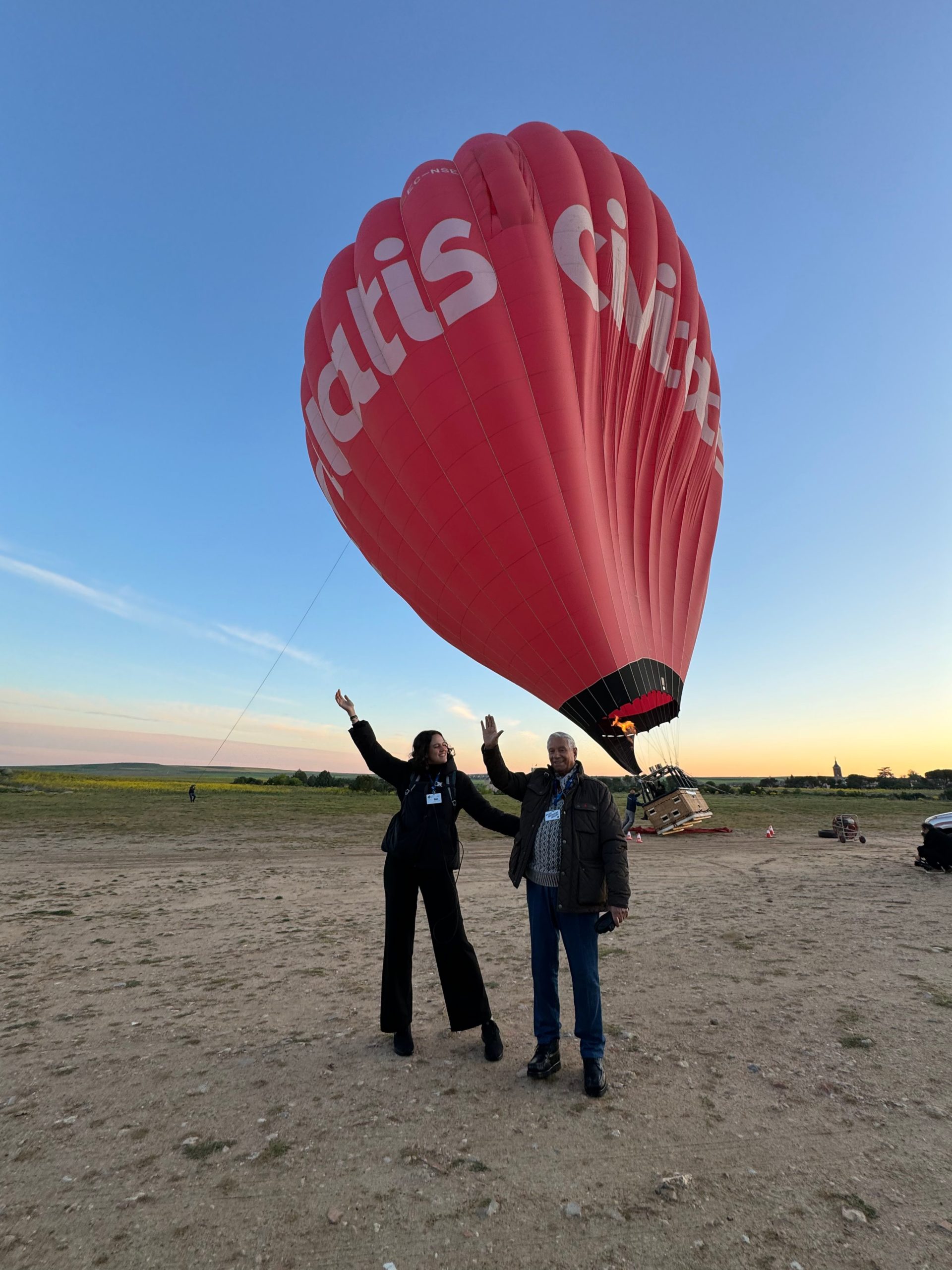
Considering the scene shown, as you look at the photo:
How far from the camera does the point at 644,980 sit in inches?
190

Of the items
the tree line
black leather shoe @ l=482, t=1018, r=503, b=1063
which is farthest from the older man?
the tree line

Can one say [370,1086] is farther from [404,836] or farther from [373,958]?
[373,958]

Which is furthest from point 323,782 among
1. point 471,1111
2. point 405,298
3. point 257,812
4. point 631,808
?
point 471,1111

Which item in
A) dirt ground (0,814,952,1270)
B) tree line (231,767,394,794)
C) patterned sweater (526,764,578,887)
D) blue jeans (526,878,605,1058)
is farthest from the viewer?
tree line (231,767,394,794)

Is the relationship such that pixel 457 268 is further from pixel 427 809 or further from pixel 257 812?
pixel 257 812

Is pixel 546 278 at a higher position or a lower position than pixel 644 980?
higher

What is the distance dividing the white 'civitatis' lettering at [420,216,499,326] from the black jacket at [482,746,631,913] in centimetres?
986

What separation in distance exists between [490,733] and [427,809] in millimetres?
648

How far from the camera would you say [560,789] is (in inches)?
147

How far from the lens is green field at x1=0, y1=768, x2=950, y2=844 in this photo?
727 inches

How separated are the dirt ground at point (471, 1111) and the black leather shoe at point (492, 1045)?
0.06 metres

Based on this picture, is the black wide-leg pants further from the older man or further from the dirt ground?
the older man

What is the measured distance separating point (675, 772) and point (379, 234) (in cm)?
1359

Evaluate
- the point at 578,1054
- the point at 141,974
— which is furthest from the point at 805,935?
the point at 141,974
